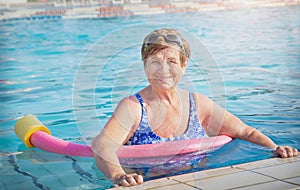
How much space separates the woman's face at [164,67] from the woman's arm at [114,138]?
239 millimetres

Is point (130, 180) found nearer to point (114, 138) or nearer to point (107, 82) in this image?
point (114, 138)

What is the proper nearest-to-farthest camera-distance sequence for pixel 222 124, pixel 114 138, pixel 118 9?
pixel 114 138
pixel 222 124
pixel 118 9

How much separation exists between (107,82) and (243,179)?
3294 mm

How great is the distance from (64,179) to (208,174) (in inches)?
35.9

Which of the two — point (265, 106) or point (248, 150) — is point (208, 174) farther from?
point (265, 106)

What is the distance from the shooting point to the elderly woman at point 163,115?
3.06 m

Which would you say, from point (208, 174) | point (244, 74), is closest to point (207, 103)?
point (208, 174)

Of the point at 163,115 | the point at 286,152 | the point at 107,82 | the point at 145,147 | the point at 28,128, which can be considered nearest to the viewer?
the point at 286,152

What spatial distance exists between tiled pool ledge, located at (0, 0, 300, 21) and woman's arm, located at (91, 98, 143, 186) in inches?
545

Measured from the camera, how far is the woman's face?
3.06 meters

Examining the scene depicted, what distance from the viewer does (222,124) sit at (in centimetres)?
355

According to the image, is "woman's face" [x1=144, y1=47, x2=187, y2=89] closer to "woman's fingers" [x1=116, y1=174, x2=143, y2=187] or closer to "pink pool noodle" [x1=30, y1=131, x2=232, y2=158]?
"pink pool noodle" [x1=30, y1=131, x2=232, y2=158]

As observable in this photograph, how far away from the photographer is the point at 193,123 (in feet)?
11.1

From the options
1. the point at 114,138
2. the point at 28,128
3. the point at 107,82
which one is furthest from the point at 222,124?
the point at 107,82
